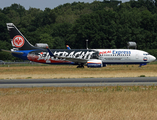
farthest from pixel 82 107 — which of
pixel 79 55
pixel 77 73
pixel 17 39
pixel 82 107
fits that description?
pixel 17 39

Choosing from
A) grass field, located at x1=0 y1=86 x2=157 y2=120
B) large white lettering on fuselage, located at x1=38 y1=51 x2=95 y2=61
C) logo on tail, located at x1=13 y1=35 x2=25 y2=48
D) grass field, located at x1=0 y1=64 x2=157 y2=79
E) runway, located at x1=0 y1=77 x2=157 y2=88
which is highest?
logo on tail, located at x1=13 y1=35 x2=25 y2=48

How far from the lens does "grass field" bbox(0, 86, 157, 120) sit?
15.3 meters

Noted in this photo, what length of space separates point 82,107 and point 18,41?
153 ft

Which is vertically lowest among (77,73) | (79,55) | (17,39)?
(77,73)

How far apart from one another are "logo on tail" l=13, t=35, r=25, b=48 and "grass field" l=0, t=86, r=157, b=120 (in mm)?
40114

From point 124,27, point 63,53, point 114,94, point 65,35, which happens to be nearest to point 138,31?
point 124,27

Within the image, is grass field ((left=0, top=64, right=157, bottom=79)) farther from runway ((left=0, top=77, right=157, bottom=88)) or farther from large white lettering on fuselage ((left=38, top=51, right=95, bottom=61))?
runway ((left=0, top=77, right=157, bottom=88))

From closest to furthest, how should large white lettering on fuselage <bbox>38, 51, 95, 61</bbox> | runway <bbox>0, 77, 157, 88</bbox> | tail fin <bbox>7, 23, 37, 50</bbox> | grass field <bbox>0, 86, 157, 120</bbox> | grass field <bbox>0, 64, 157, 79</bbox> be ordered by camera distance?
grass field <bbox>0, 86, 157, 120</bbox>
runway <bbox>0, 77, 157, 88</bbox>
grass field <bbox>0, 64, 157, 79</bbox>
large white lettering on fuselage <bbox>38, 51, 95, 61</bbox>
tail fin <bbox>7, 23, 37, 50</bbox>

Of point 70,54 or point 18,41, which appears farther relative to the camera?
point 18,41

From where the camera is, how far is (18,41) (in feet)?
204

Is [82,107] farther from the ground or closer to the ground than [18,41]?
closer to the ground

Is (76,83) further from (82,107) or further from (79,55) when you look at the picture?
(79,55)

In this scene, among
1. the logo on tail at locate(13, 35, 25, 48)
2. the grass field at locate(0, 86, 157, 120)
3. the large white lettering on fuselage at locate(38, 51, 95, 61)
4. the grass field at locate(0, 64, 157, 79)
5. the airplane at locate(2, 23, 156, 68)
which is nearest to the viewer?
the grass field at locate(0, 86, 157, 120)

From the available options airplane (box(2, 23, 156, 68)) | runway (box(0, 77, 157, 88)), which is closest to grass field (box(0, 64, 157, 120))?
runway (box(0, 77, 157, 88))
